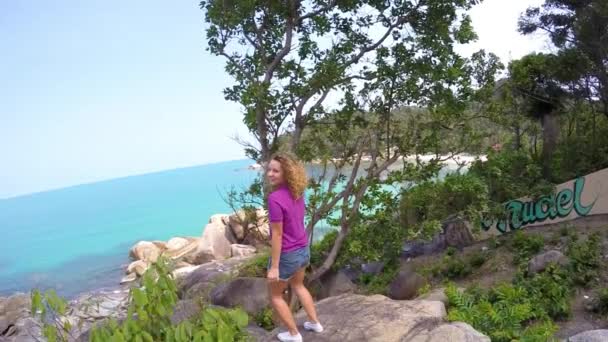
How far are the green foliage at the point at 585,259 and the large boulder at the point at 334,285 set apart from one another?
380cm

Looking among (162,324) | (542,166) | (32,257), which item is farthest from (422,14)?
(32,257)

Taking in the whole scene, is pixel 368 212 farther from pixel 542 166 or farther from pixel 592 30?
pixel 592 30

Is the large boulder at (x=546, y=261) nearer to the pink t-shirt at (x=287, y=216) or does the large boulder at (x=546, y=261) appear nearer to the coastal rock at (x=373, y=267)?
the coastal rock at (x=373, y=267)

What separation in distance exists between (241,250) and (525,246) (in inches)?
501

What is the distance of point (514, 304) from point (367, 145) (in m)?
3.51

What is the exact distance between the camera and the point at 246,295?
845 cm

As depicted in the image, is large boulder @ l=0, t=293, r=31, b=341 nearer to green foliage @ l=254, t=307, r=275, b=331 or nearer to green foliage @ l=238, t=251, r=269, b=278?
green foliage @ l=238, t=251, r=269, b=278

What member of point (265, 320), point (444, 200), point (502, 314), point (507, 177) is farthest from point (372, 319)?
point (507, 177)

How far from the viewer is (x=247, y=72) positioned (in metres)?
7.32

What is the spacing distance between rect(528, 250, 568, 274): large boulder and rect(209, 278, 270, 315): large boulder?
4274 mm

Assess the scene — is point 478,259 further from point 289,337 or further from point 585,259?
point 289,337

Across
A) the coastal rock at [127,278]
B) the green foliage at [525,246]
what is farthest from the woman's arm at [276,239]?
the coastal rock at [127,278]

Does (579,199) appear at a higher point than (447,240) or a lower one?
higher

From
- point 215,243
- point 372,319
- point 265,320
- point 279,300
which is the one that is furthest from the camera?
point 215,243
